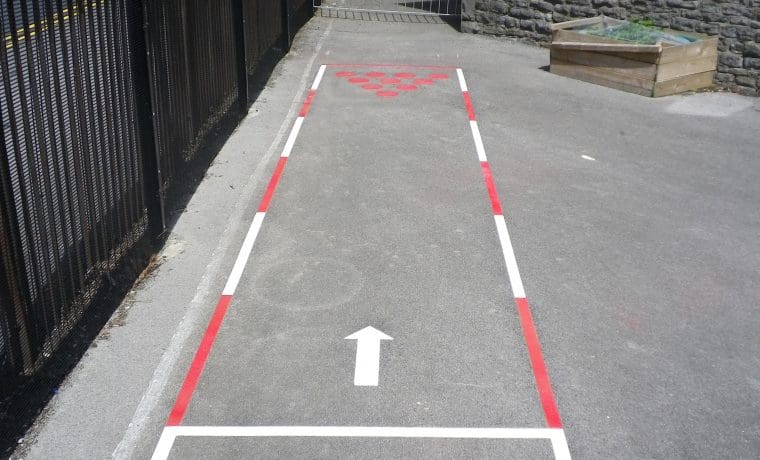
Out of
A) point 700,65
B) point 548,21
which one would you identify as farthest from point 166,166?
point 548,21

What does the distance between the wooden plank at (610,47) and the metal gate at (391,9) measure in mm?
6489

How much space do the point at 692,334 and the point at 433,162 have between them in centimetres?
500

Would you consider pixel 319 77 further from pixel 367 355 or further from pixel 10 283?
pixel 10 283

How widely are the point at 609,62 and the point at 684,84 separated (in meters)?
1.58

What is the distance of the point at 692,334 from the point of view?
707 centimetres

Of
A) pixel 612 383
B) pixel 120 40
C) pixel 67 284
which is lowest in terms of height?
pixel 612 383

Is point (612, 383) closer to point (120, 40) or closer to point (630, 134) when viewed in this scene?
point (120, 40)

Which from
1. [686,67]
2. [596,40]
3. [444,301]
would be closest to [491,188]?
[444,301]

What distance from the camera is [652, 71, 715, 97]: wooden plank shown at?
49.3ft

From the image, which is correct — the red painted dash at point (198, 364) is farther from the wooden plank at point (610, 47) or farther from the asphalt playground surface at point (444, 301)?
the wooden plank at point (610, 47)

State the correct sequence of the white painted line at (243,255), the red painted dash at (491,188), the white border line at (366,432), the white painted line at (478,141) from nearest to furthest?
the white border line at (366,432) < the white painted line at (243,255) < the red painted dash at (491,188) < the white painted line at (478,141)

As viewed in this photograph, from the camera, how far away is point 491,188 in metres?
10.3

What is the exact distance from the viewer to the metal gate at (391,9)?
22.0 meters

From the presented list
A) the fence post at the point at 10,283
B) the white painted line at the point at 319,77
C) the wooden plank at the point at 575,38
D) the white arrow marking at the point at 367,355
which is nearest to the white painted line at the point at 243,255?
the white arrow marking at the point at 367,355
